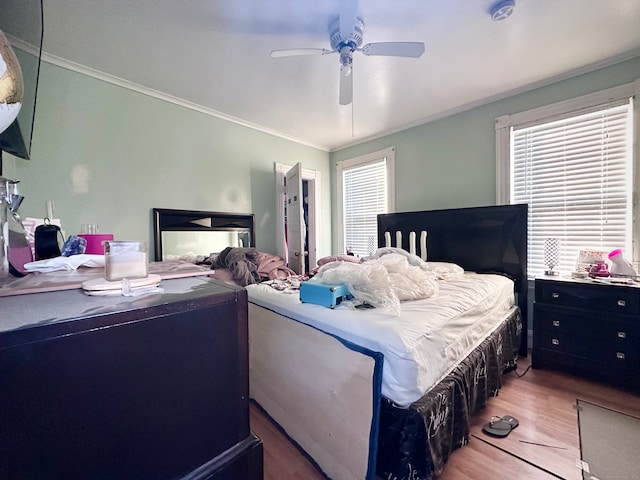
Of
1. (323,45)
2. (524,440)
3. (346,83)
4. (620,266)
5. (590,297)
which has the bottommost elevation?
(524,440)

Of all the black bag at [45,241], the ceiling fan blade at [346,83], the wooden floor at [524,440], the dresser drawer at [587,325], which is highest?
the ceiling fan blade at [346,83]

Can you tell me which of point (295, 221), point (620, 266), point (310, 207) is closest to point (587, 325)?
point (620, 266)

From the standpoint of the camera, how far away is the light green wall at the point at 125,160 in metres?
2.23

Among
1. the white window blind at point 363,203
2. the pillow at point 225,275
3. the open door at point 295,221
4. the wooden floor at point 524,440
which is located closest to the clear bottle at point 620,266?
the wooden floor at point 524,440

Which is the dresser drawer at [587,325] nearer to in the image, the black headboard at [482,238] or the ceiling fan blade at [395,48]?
the black headboard at [482,238]

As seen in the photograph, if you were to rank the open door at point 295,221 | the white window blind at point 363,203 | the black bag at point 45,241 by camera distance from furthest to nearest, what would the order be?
the white window blind at point 363,203 < the open door at point 295,221 < the black bag at point 45,241

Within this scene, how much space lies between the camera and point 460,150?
3.16m

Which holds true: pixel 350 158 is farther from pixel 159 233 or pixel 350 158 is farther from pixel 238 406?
pixel 238 406

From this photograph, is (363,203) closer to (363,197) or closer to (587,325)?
(363,197)

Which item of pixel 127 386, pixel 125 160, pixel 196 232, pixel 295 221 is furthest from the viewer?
pixel 295 221

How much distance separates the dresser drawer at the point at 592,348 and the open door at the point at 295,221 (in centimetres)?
257

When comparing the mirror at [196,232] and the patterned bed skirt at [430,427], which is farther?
the mirror at [196,232]

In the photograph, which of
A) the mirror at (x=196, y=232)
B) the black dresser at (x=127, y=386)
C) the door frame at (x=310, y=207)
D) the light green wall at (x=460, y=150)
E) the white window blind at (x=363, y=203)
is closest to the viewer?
the black dresser at (x=127, y=386)

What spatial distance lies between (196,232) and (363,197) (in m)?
2.52
